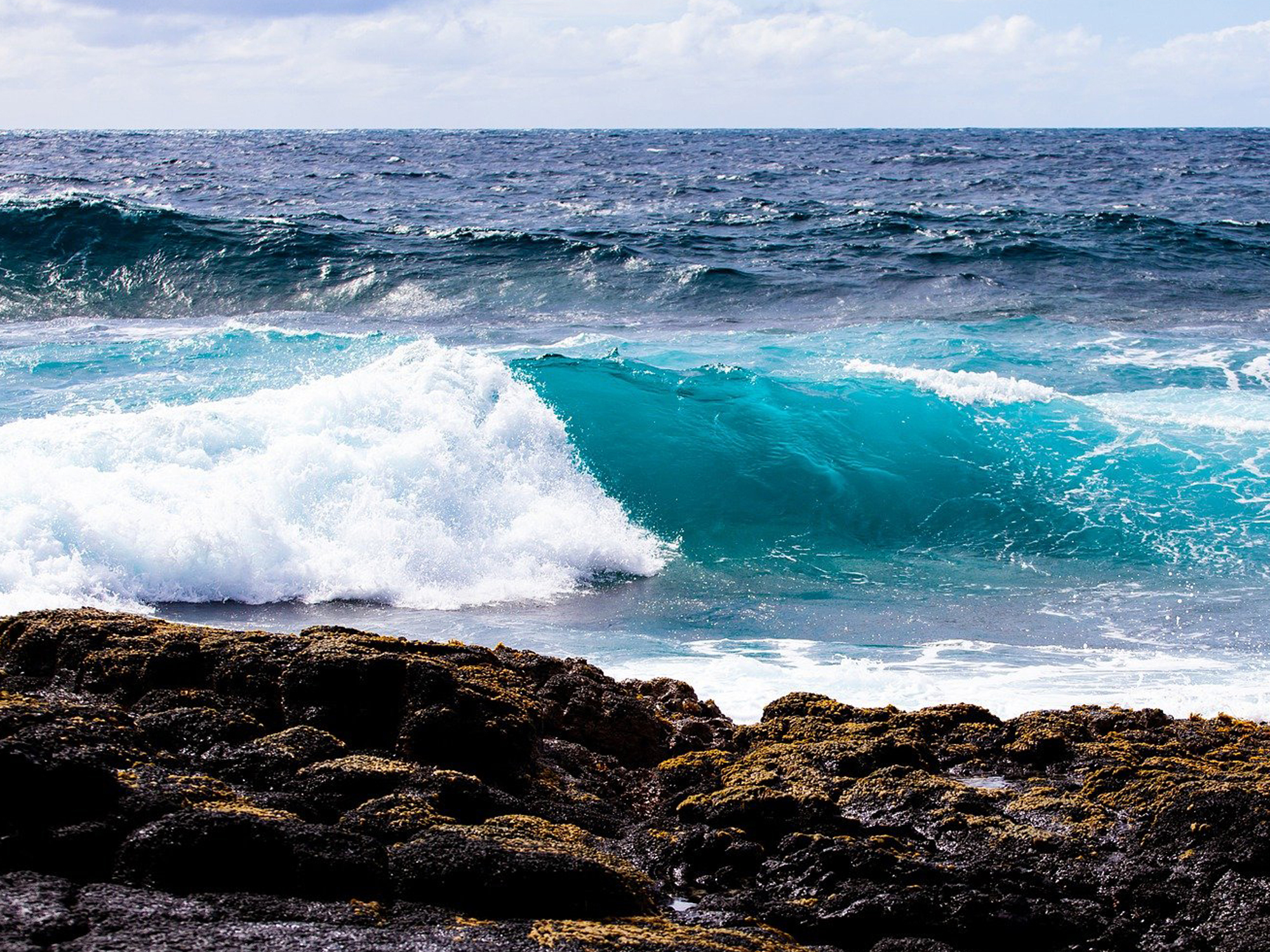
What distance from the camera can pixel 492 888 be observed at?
277 centimetres

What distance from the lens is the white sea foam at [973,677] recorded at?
5.96m

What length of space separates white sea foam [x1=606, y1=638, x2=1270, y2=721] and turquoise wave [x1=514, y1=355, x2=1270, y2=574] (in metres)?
2.18

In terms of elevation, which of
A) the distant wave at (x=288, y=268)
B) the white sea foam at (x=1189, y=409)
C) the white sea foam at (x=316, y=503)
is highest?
the distant wave at (x=288, y=268)

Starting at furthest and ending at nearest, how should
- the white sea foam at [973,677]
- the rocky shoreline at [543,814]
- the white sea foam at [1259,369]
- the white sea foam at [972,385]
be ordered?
the white sea foam at [1259,369] → the white sea foam at [972,385] → the white sea foam at [973,677] → the rocky shoreline at [543,814]

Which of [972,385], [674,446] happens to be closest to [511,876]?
[674,446]

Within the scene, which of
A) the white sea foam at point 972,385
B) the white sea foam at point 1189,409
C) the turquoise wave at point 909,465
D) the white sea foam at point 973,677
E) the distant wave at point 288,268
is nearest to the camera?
the white sea foam at point 973,677

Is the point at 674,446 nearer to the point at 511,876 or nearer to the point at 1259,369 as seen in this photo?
the point at 1259,369

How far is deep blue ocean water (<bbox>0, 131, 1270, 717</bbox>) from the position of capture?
7543 mm

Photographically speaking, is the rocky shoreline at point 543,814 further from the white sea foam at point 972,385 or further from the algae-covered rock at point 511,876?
the white sea foam at point 972,385

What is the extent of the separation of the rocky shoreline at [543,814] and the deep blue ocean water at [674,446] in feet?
5.87

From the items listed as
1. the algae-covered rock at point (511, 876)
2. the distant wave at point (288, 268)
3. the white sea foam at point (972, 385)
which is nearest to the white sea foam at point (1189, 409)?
the white sea foam at point (972, 385)

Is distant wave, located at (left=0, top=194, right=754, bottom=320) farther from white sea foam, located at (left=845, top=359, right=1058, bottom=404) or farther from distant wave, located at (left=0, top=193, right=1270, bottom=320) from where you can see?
white sea foam, located at (left=845, top=359, right=1058, bottom=404)

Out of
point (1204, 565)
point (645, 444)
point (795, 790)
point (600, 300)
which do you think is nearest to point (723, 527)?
point (645, 444)

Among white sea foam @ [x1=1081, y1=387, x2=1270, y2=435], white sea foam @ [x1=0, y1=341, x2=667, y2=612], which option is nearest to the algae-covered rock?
white sea foam @ [x1=0, y1=341, x2=667, y2=612]
